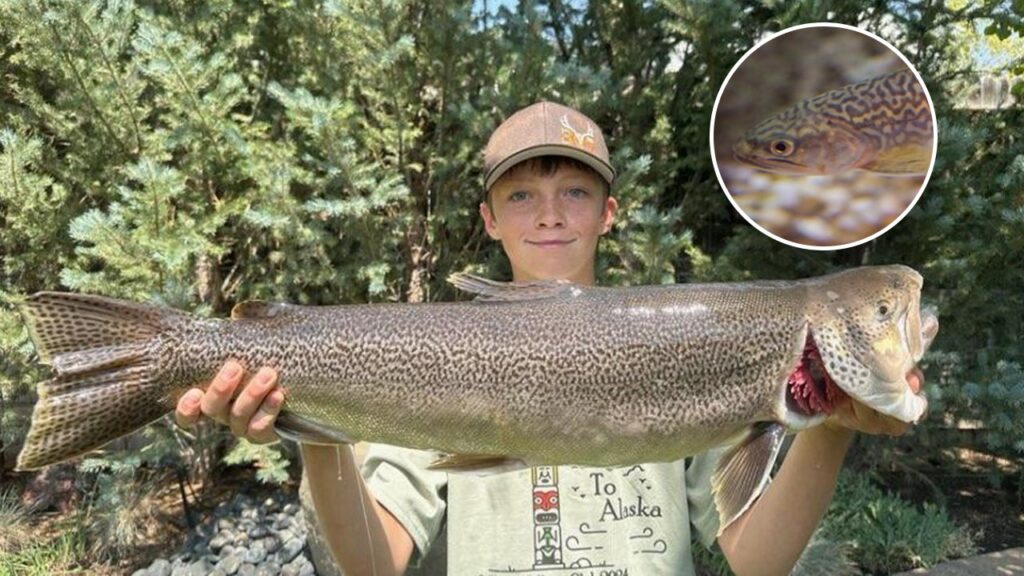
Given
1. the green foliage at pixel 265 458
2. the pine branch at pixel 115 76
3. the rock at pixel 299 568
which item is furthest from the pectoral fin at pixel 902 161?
the pine branch at pixel 115 76

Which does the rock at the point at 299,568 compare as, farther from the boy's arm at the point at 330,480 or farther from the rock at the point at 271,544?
the boy's arm at the point at 330,480

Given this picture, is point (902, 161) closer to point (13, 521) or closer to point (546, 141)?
point (546, 141)

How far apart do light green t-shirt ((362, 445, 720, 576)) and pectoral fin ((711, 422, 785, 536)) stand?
23.4 inches

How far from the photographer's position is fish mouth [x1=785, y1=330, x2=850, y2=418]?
7.80 feet

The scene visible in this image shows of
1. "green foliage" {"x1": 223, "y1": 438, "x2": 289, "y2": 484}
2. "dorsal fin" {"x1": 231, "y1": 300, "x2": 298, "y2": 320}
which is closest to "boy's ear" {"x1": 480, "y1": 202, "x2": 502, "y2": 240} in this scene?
"dorsal fin" {"x1": 231, "y1": 300, "x2": 298, "y2": 320}

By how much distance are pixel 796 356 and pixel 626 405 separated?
1.68 feet

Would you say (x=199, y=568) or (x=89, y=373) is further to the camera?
(x=199, y=568)

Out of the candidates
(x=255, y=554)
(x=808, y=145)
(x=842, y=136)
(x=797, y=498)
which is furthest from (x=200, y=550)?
(x=842, y=136)

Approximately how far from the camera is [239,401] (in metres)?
2.39

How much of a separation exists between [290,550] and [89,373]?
3533 mm

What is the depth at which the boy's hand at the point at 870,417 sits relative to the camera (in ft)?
7.73

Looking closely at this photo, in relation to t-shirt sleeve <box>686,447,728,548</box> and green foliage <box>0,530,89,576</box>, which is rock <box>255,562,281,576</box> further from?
t-shirt sleeve <box>686,447,728,548</box>

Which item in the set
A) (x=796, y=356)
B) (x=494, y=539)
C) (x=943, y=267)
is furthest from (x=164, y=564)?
(x=943, y=267)

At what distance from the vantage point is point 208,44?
6023 mm
